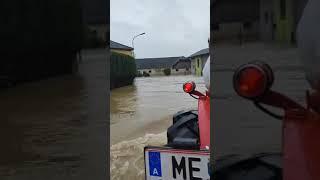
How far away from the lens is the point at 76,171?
151cm

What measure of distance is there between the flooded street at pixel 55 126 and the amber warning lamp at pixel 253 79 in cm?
47

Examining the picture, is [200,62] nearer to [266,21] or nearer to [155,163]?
[155,163]

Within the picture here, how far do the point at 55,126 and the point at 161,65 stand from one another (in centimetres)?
6800

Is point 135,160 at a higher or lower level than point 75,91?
lower

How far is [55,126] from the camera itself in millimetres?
1479

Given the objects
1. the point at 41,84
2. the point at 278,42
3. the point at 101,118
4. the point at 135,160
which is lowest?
the point at 135,160

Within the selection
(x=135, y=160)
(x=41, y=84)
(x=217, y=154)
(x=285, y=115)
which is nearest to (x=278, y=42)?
(x=285, y=115)

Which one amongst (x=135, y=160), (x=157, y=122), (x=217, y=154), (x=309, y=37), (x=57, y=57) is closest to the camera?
(x=309, y=37)

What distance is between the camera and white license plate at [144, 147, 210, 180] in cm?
261

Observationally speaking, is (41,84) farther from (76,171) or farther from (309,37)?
(309,37)

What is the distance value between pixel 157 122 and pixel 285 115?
32.1 feet

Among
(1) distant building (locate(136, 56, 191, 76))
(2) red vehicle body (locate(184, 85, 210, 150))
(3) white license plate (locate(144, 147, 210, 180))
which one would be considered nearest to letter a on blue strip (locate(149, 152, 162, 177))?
(3) white license plate (locate(144, 147, 210, 180))

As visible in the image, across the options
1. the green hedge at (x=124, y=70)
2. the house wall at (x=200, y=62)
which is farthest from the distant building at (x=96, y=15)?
the green hedge at (x=124, y=70)

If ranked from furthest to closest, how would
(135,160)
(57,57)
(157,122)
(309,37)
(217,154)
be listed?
(157,122) → (135,160) → (57,57) → (217,154) → (309,37)
